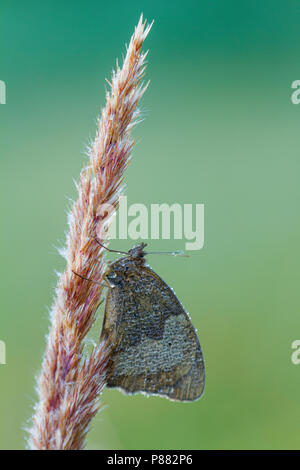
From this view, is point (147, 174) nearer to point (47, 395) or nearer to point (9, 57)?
point (9, 57)

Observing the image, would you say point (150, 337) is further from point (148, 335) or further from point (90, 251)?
point (90, 251)

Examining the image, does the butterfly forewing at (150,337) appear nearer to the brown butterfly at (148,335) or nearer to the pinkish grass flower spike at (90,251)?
the brown butterfly at (148,335)

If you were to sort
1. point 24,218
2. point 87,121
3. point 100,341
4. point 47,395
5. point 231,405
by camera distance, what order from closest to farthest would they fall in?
point 47,395 → point 100,341 → point 231,405 → point 24,218 → point 87,121

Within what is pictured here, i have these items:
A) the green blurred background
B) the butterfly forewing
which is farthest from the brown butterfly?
the green blurred background

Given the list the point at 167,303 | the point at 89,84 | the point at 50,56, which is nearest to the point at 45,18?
the point at 50,56

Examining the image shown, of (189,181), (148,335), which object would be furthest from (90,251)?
(189,181)

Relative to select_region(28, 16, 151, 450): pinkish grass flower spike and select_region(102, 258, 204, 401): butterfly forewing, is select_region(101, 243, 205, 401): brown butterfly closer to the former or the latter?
select_region(102, 258, 204, 401): butterfly forewing
